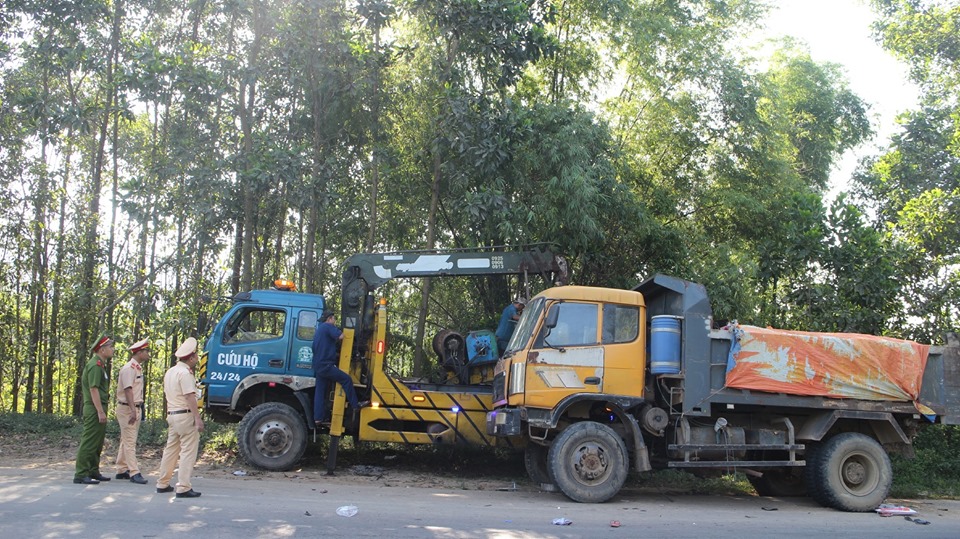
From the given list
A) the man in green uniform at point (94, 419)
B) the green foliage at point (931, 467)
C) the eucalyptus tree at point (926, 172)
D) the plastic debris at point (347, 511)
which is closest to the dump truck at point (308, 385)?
the man in green uniform at point (94, 419)

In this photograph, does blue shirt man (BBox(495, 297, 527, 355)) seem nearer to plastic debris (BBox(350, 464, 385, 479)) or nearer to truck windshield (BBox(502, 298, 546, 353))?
truck windshield (BBox(502, 298, 546, 353))

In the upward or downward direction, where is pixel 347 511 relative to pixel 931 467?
upward

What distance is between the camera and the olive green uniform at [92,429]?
9.06 meters

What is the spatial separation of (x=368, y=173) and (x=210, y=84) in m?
3.80

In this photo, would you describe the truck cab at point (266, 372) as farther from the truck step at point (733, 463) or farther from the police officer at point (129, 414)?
the truck step at point (733, 463)

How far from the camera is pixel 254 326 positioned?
11.5 m

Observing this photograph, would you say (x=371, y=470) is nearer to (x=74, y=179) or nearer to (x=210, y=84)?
(x=210, y=84)

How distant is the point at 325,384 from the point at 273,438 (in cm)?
107

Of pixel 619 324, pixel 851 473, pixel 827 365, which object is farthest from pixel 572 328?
pixel 851 473

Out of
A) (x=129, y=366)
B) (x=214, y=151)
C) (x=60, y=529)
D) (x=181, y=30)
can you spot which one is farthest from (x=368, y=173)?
(x=60, y=529)

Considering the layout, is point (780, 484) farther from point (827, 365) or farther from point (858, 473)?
Answer: point (827, 365)

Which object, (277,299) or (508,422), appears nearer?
(508,422)

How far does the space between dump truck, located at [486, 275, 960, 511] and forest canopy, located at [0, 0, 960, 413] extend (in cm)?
423

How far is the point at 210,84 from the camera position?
14.4 meters
